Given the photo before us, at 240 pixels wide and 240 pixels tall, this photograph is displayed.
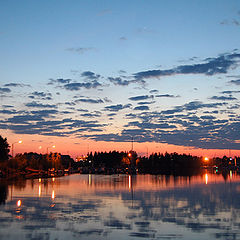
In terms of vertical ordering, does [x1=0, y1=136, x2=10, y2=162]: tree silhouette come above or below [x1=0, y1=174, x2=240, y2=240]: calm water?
above

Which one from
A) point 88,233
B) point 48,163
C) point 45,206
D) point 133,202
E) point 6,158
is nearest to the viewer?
point 88,233

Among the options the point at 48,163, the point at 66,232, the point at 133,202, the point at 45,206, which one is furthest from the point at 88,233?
the point at 48,163

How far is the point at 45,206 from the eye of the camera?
24281mm

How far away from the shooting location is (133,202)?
2712cm

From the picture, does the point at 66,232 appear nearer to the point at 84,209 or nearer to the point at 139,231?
the point at 139,231

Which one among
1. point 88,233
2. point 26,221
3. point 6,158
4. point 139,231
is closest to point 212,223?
point 139,231

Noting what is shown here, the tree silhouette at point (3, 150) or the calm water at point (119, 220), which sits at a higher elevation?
the tree silhouette at point (3, 150)

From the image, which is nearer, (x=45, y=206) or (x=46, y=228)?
(x=46, y=228)

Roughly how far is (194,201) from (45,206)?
10.9 metres

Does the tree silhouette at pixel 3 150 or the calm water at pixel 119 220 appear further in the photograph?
the tree silhouette at pixel 3 150

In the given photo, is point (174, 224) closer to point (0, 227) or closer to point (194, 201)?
point (0, 227)

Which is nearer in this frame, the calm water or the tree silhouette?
the calm water

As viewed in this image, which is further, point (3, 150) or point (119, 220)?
point (3, 150)

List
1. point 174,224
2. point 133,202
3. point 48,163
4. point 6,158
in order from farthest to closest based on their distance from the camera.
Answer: point 48,163 < point 6,158 < point 133,202 < point 174,224
